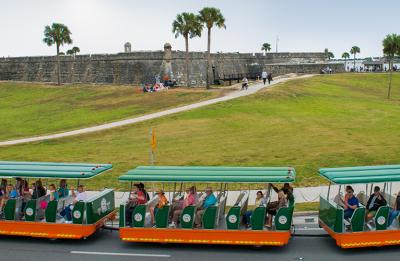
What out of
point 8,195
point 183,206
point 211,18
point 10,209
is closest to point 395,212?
point 183,206

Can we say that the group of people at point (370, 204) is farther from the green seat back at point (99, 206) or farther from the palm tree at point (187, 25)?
the palm tree at point (187, 25)

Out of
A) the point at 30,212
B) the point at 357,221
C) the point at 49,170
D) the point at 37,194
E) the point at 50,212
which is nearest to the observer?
the point at 357,221

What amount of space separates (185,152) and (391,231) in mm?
15788

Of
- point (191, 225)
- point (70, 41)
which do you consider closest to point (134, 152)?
point (191, 225)

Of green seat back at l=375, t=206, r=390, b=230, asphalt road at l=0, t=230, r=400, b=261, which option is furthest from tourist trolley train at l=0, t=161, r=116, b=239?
green seat back at l=375, t=206, r=390, b=230

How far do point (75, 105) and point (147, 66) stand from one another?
48.7 ft

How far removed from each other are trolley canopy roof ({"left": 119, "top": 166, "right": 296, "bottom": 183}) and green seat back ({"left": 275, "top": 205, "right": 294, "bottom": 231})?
28.8 inches

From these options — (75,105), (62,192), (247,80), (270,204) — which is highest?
(247,80)

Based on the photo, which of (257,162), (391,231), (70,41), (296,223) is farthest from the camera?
(70,41)

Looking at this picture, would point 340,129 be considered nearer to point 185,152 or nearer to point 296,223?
point 185,152

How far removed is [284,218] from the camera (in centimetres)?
1266

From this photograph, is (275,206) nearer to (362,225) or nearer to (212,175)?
(212,175)

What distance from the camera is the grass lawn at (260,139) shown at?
80.2ft

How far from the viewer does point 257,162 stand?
23969 mm
